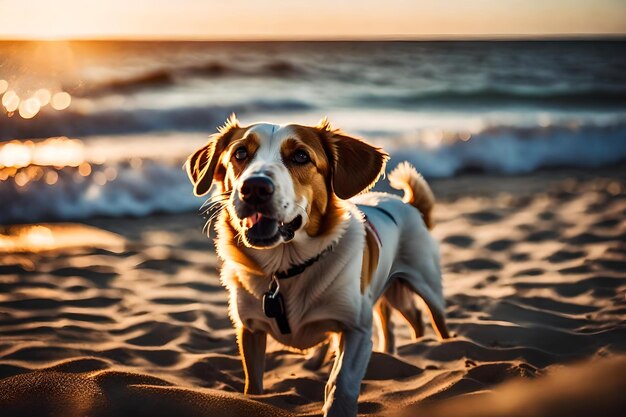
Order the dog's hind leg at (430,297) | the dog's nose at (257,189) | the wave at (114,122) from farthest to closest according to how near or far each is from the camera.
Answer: the wave at (114,122)
the dog's hind leg at (430,297)
the dog's nose at (257,189)

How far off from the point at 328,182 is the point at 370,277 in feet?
1.81

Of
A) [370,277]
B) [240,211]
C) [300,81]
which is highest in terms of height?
[300,81]

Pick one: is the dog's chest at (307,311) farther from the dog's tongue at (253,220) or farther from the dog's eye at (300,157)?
the dog's eye at (300,157)

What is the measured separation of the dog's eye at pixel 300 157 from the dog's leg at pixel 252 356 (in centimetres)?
90

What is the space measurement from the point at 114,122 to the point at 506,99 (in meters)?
12.6

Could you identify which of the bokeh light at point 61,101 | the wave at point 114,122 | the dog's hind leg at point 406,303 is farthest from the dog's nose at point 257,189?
the bokeh light at point 61,101

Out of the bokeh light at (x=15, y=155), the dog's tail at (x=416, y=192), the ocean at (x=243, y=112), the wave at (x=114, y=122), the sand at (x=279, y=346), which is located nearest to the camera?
the sand at (x=279, y=346)

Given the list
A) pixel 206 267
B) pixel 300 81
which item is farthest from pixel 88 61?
pixel 206 267

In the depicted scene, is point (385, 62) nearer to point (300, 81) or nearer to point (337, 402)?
point (300, 81)

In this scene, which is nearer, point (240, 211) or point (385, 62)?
point (240, 211)

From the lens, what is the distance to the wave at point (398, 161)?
8133mm

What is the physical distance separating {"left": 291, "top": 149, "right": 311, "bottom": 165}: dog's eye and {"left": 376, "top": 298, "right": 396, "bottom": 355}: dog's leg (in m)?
1.49

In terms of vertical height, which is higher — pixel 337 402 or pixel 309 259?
pixel 309 259

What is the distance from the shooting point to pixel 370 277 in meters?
3.56
